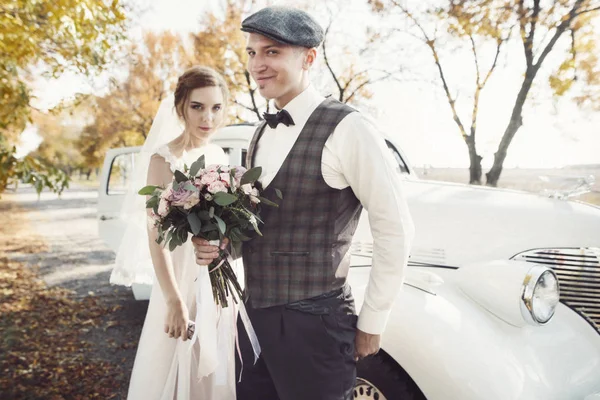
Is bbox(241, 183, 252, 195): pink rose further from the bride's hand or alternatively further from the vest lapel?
the bride's hand

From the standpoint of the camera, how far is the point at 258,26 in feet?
5.24

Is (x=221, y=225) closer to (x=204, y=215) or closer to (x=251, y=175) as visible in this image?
(x=204, y=215)

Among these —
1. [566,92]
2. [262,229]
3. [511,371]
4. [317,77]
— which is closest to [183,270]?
[262,229]

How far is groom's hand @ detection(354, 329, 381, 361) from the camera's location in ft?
5.38

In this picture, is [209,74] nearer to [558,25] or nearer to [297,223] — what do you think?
[297,223]

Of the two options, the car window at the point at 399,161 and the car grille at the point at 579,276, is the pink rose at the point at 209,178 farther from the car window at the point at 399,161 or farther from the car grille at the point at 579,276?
the car window at the point at 399,161

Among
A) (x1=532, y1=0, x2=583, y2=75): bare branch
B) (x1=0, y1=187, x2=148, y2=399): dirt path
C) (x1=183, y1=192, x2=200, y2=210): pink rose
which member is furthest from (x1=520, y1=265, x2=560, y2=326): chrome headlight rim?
(x1=532, y1=0, x2=583, y2=75): bare branch

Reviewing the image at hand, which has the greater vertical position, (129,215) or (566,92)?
(566,92)

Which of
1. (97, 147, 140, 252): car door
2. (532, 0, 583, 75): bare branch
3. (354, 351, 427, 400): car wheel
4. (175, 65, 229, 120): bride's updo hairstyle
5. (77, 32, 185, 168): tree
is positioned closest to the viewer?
(354, 351, 427, 400): car wheel

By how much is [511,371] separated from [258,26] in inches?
70.7

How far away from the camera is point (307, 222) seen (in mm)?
1593

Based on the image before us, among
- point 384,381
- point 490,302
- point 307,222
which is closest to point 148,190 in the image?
point 307,222

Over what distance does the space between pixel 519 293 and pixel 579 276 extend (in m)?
0.73

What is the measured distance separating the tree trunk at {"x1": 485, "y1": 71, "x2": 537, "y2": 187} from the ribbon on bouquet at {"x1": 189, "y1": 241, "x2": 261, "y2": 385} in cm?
1018
